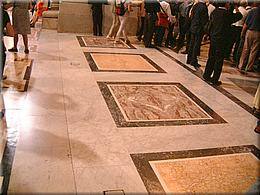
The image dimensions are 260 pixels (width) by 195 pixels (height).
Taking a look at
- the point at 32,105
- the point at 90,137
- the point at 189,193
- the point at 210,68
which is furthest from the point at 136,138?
the point at 210,68

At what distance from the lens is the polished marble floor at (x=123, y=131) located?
8.99 ft

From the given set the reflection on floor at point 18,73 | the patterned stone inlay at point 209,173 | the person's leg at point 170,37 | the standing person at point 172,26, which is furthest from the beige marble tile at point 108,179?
the person's leg at point 170,37

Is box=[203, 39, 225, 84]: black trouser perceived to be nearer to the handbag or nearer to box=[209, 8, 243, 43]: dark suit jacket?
box=[209, 8, 243, 43]: dark suit jacket

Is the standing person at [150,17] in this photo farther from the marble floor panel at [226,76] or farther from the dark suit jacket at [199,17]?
the dark suit jacket at [199,17]

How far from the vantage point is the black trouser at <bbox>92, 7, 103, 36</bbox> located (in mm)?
8641

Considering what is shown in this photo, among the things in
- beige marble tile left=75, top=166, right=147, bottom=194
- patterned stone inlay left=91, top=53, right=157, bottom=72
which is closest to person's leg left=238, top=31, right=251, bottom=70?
patterned stone inlay left=91, top=53, right=157, bottom=72

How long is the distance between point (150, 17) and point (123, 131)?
4.70 metres

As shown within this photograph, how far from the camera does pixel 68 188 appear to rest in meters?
2.56

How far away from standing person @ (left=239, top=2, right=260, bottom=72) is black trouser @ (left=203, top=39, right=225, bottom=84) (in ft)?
4.08

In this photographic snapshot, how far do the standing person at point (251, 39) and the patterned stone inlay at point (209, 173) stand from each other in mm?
3678

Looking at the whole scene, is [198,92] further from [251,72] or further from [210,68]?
[251,72]

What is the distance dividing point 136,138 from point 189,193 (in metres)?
1.02

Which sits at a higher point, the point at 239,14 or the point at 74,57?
the point at 239,14

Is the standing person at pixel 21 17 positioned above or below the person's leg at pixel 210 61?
above
